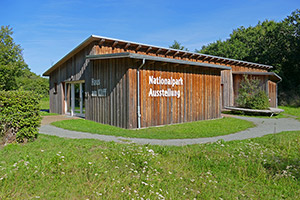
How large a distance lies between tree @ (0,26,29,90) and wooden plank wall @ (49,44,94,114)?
11.4 metres

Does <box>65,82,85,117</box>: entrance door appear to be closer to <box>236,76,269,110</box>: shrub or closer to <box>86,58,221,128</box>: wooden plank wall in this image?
<box>86,58,221,128</box>: wooden plank wall

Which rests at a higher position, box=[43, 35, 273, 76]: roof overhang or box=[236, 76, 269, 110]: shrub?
box=[43, 35, 273, 76]: roof overhang

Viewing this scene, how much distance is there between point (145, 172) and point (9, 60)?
2811 cm

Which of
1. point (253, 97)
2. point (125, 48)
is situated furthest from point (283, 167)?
point (253, 97)

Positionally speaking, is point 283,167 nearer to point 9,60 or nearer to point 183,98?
point 183,98

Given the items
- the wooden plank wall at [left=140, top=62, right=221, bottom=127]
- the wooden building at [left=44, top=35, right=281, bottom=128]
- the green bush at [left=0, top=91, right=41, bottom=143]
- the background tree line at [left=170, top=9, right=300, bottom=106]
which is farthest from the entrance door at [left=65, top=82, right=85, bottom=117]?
the background tree line at [left=170, top=9, right=300, bottom=106]

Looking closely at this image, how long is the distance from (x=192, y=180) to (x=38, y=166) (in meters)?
2.94

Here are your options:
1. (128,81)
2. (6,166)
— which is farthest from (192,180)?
(128,81)

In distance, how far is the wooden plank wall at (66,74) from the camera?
13648mm

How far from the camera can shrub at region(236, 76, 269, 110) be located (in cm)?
1764

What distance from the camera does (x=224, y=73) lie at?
839 inches

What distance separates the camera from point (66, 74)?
15.6 metres

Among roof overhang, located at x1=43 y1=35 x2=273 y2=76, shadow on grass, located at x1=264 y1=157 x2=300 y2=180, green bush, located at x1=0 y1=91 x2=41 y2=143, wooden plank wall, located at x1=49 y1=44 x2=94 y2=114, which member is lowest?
shadow on grass, located at x1=264 y1=157 x2=300 y2=180

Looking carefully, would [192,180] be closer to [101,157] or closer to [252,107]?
[101,157]
